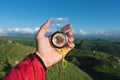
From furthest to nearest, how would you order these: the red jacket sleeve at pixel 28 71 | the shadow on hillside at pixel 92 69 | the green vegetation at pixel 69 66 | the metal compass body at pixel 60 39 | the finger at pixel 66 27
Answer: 1. the shadow on hillside at pixel 92 69
2. the green vegetation at pixel 69 66
3. the finger at pixel 66 27
4. the metal compass body at pixel 60 39
5. the red jacket sleeve at pixel 28 71

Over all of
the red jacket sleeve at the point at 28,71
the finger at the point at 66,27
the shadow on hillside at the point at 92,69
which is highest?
the finger at the point at 66,27

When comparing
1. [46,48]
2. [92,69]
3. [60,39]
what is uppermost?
[60,39]

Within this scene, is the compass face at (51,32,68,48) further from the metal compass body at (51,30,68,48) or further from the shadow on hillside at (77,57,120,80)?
the shadow on hillside at (77,57,120,80)

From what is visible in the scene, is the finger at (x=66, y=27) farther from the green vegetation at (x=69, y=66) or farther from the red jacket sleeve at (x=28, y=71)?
the green vegetation at (x=69, y=66)

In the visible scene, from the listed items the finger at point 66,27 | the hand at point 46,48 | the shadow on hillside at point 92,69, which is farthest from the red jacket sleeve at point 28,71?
→ the shadow on hillside at point 92,69

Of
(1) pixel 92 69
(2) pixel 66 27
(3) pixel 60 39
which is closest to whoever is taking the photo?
(3) pixel 60 39

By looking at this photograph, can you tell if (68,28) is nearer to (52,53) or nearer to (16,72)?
(52,53)

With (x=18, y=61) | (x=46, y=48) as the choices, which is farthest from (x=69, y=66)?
(x=46, y=48)

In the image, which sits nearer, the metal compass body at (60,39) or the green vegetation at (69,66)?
the metal compass body at (60,39)

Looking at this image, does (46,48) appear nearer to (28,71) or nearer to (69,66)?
(28,71)
